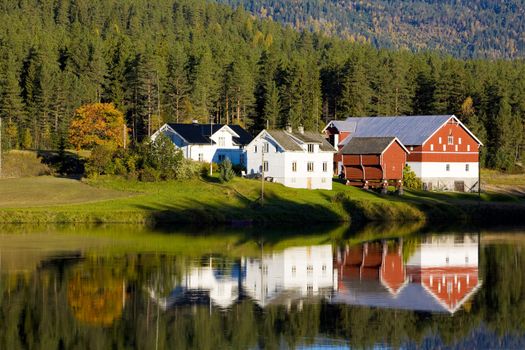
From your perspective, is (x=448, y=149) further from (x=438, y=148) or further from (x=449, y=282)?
(x=449, y=282)

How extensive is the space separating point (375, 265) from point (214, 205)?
1124 inches

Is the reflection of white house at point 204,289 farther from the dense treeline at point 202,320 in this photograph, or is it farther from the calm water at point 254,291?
the dense treeline at point 202,320

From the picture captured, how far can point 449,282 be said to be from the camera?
48.1 meters

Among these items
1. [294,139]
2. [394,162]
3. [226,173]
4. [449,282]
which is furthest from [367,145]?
[449,282]

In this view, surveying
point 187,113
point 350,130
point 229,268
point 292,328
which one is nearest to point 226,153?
point 350,130

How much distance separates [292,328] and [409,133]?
7483 cm

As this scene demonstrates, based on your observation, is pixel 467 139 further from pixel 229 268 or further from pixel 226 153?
pixel 229 268

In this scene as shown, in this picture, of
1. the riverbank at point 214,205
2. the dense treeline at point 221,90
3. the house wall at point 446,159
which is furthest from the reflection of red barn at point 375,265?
the dense treeline at point 221,90

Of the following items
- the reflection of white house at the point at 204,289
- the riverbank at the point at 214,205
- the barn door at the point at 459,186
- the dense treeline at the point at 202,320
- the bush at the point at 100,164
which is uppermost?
the bush at the point at 100,164

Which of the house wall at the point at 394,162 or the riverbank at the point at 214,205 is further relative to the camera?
the house wall at the point at 394,162

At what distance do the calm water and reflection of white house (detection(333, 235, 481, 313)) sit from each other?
88 mm

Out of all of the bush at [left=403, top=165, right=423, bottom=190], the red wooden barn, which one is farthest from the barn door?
the red wooden barn

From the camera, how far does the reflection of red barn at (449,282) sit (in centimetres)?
4259

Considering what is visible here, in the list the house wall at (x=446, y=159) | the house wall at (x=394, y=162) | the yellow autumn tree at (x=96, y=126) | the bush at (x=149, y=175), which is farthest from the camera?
the yellow autumn tree at (x=96, y=126)
